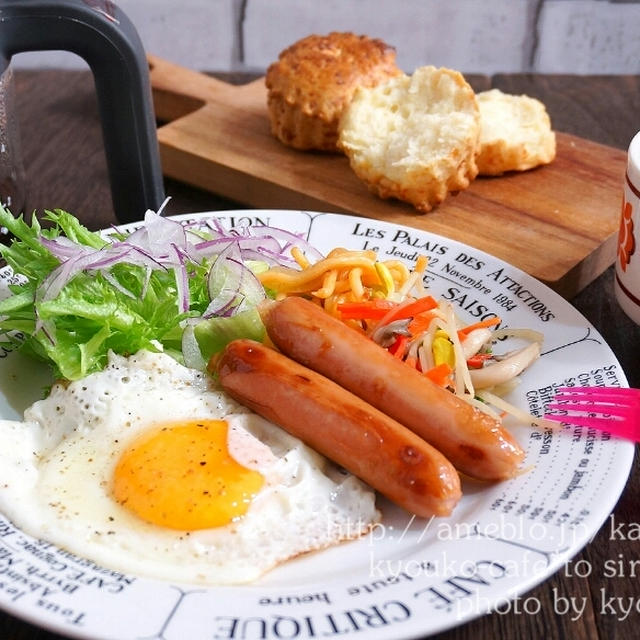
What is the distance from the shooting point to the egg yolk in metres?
1.83

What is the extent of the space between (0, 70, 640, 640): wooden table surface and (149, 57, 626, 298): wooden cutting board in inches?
4.8

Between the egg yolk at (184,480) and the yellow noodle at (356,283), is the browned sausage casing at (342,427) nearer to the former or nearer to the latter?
the egg yolk at (184,480)

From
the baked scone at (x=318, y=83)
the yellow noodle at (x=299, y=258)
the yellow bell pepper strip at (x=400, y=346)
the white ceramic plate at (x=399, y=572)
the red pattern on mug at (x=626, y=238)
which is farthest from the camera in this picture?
the baked scone at (x=318, y=83)

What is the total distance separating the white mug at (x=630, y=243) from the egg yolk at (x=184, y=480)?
3.94 feet

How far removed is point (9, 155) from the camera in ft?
9.61

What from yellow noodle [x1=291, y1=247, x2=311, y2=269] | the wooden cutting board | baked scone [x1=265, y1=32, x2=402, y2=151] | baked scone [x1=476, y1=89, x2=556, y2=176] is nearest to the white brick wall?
the wooden cutting board

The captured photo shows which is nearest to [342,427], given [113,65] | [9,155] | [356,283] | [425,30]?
[356,283]

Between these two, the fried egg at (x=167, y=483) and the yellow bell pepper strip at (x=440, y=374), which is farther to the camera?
the yellow bell pepper strip at (x=440, y=374)

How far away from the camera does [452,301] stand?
102 inches

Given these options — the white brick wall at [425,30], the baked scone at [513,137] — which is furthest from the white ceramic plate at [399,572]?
the white brick wall at [425,30]

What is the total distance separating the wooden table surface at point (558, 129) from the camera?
1.76m

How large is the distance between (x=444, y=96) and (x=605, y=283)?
35.0 inches

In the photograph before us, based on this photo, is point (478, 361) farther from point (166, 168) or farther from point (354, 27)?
point (354, 27)

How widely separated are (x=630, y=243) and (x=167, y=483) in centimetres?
139
